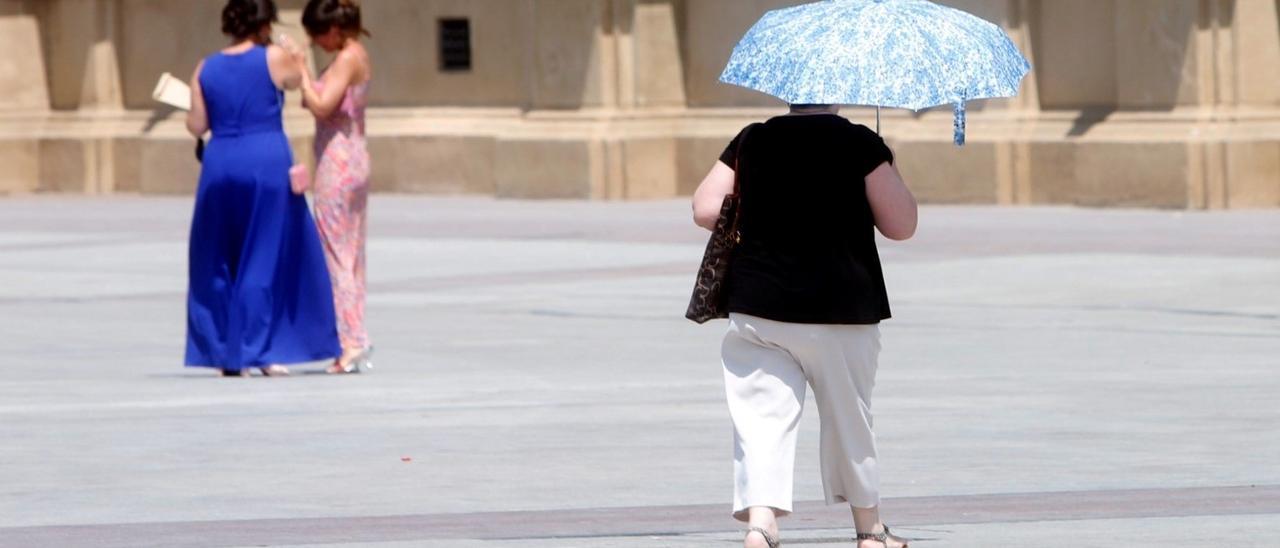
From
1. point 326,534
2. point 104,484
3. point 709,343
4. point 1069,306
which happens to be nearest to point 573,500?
point 326,534

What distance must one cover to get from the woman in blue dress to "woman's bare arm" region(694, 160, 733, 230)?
5628mm

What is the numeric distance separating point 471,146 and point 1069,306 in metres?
14.0

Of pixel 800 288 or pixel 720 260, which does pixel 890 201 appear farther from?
pixel 720 260

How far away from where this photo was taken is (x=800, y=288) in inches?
263

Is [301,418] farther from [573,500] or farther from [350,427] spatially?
[573,500]

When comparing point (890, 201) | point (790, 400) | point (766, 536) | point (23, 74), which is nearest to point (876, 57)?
point (890, 201)

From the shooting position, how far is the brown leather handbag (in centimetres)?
672

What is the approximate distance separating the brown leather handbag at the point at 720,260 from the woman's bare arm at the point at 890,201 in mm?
299

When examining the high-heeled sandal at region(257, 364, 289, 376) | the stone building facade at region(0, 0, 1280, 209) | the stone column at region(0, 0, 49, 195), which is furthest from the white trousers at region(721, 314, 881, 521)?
the stone column at region(0, 0, 49, 195)

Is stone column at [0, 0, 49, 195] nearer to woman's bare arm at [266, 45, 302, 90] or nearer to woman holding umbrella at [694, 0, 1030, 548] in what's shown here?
woman's bare arm at [266, 45, 302, 90]

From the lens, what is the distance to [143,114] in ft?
101

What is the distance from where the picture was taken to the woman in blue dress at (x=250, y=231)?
1214 centimetres

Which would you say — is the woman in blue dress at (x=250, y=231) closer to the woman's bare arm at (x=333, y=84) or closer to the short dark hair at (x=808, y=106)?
the woman's bare arm at (x=333, y=84)

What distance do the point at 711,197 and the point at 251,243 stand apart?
5.81m
